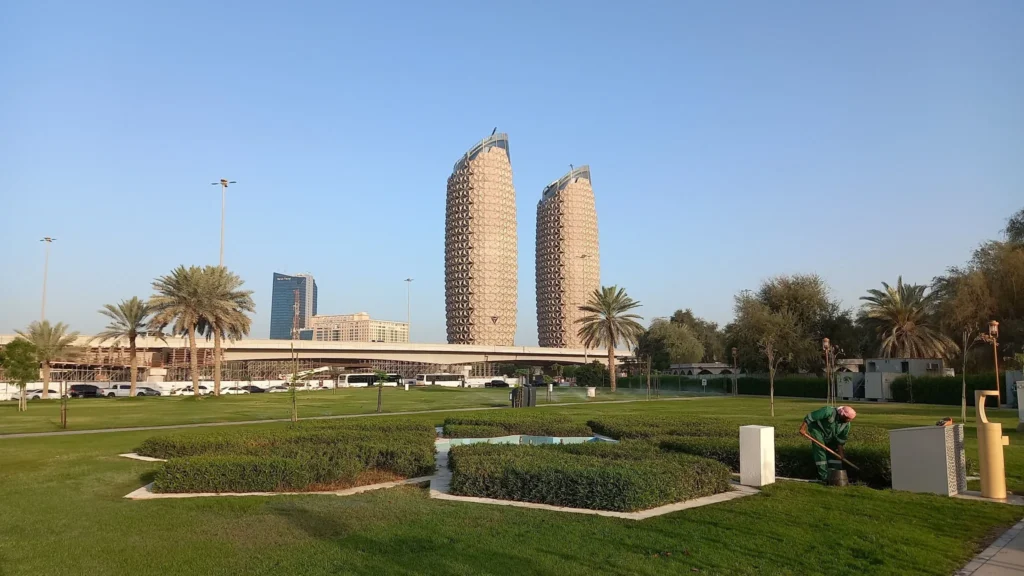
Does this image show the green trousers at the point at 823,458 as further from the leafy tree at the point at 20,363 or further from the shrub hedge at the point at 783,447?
the leafy tree at the point at 20,363

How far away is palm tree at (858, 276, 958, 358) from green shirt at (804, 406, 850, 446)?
164 feet

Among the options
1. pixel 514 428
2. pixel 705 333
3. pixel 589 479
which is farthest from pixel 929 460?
pixel 705 333

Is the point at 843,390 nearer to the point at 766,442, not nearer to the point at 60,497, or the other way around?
the point at 766,442

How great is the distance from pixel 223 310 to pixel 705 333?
293 ft

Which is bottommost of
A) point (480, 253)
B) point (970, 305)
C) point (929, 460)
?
point (929, 460)

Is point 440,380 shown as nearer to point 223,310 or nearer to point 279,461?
point 223,310

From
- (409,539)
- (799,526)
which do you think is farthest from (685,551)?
(409,539)

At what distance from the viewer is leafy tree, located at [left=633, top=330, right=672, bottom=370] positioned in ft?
332

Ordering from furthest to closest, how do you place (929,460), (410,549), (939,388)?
1. (939,388)
2. (929,460)
3. (410,549)

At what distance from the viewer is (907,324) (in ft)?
185

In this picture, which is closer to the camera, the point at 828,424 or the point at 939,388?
the point at 828,424

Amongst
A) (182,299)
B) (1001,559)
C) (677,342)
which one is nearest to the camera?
(1001,559)

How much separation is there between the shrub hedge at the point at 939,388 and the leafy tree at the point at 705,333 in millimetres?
65853

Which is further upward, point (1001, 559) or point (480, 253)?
point (480, 253)
